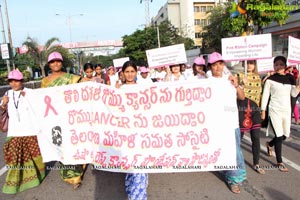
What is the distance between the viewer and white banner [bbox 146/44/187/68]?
730 centimetres

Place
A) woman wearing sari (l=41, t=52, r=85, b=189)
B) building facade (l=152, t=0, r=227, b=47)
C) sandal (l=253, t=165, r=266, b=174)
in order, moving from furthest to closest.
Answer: building facade (l=152, t=0, r=227, b=47)
sandal (l=253, t=165, r=266, b=174)
woman wearing sari (l=41, t=52, r=85, b=189)

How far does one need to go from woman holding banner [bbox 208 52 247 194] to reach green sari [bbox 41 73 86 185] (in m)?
1.80

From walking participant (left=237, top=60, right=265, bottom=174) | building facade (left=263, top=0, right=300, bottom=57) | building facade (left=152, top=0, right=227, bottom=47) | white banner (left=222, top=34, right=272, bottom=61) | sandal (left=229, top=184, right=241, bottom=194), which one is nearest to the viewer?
sandal (left=229, top=184, right=241, bottom=194)

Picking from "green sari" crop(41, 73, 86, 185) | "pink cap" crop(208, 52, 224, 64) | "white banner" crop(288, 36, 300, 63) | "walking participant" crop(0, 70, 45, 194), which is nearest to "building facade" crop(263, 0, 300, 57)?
"white banner" crop(288, 36, 300, 63)

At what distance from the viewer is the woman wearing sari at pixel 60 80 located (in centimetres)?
402

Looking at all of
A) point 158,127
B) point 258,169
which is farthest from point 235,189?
point 158,127

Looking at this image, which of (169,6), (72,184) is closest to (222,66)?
(72,184)

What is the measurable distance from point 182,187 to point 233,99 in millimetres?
1423

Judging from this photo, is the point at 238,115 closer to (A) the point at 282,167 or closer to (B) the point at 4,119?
(A) the point at 282,167

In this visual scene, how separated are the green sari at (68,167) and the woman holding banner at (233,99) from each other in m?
1.80

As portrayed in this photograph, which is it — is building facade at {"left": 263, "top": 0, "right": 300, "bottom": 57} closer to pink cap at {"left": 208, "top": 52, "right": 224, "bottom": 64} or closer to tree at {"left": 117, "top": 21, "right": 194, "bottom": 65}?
pink cap at {"left": 208, "top": 52, "right": 224, "bottom": 64}

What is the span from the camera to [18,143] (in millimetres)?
4059

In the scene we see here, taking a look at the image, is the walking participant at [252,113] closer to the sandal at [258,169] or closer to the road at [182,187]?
the sandal at [258,169]

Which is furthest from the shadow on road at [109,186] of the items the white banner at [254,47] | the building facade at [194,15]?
the building facade at [194,15]
